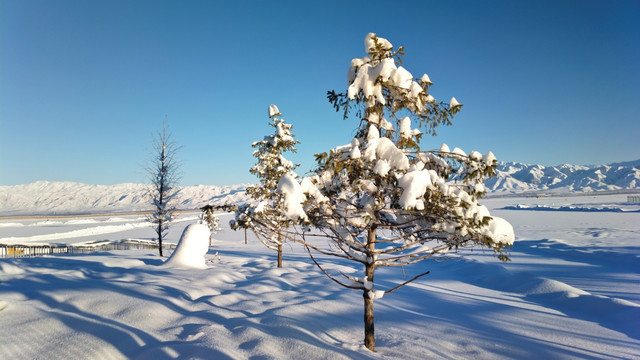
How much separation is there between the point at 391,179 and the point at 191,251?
1192 cm

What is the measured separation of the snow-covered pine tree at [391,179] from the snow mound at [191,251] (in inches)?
400

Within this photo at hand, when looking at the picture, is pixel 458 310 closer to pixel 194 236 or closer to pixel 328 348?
pixel 328 348

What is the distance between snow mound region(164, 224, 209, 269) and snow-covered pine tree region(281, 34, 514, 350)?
10156 millimetres

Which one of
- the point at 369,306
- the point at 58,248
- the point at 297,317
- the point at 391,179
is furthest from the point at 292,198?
the point at 58,248

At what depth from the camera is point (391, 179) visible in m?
4.63

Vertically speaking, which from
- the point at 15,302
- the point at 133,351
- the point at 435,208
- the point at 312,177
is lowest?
the point at 133,351

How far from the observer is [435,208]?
4414 mm

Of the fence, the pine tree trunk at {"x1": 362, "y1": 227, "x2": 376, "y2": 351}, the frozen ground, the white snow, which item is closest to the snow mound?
the frozen ground

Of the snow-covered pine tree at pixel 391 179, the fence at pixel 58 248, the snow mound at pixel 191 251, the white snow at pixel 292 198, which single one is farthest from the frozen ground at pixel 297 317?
the fence at pixel 58 248

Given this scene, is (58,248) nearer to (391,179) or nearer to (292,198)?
(292,198)

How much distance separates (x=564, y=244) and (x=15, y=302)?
88.7 feet

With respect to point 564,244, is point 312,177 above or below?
above

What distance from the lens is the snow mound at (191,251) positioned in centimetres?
1297

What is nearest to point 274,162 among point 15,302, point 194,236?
point 194,236
